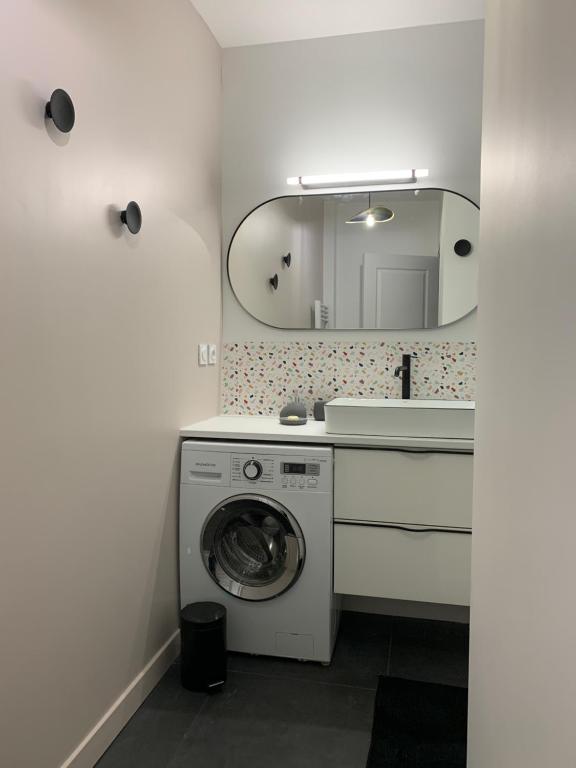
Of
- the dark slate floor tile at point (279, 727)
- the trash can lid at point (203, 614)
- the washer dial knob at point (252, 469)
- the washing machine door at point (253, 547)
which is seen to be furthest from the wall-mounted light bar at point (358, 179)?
the dark slate floor tile at point (279, 727)

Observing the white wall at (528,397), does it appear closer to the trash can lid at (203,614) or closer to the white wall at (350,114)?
the trash can lid at (203,614)

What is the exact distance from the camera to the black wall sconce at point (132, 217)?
1849 mm

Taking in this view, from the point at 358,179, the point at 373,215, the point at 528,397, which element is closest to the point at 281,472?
the point at 373,215

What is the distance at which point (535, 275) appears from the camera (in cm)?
75

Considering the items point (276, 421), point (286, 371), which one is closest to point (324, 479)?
point (276, 421)

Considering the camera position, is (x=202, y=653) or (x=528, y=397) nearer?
(x=528, y=397)

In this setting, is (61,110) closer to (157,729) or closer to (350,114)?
(350,114)

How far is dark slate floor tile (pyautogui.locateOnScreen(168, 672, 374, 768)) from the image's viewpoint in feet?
5.84

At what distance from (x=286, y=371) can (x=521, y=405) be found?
214 cm

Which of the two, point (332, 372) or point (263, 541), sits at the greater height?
point (332, 372)

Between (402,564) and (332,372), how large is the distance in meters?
1.02

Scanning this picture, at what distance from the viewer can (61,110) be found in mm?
1468

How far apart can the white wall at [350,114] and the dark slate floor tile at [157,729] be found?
5.42 ft

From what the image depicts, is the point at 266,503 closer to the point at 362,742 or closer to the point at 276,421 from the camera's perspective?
the point at 276,421
